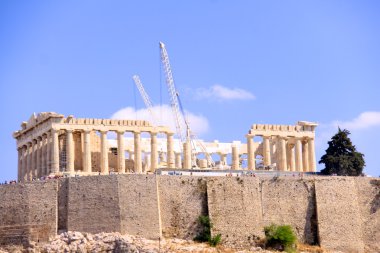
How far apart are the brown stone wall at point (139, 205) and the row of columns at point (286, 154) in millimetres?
20041

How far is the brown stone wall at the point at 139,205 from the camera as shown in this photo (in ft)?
267

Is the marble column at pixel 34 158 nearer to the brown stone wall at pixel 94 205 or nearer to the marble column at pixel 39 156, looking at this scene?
the marble column at pixel 39 156

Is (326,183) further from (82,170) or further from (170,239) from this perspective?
(82,170)

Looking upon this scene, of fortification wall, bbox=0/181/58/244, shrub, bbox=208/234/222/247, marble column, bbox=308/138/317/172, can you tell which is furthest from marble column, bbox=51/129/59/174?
marble column, bbox=308/138/317/172

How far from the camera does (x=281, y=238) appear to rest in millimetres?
82938

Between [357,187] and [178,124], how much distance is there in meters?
23.5

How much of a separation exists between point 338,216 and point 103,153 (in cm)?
2118

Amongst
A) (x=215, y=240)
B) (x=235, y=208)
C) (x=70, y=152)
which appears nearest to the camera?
(x=215, y=240)

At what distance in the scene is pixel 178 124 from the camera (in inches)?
4230

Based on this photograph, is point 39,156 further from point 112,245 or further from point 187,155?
point 112,245

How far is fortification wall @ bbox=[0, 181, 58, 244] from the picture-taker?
82438 mm

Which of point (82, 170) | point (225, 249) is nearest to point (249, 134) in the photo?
point (82, 170)

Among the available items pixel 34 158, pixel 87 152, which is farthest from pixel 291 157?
pixel 34 158

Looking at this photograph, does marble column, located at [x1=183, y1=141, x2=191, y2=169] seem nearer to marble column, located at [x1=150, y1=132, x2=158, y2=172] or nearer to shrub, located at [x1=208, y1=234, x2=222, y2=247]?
marble column, located at [x1=150, y1=132, x2=158, y2=172]
